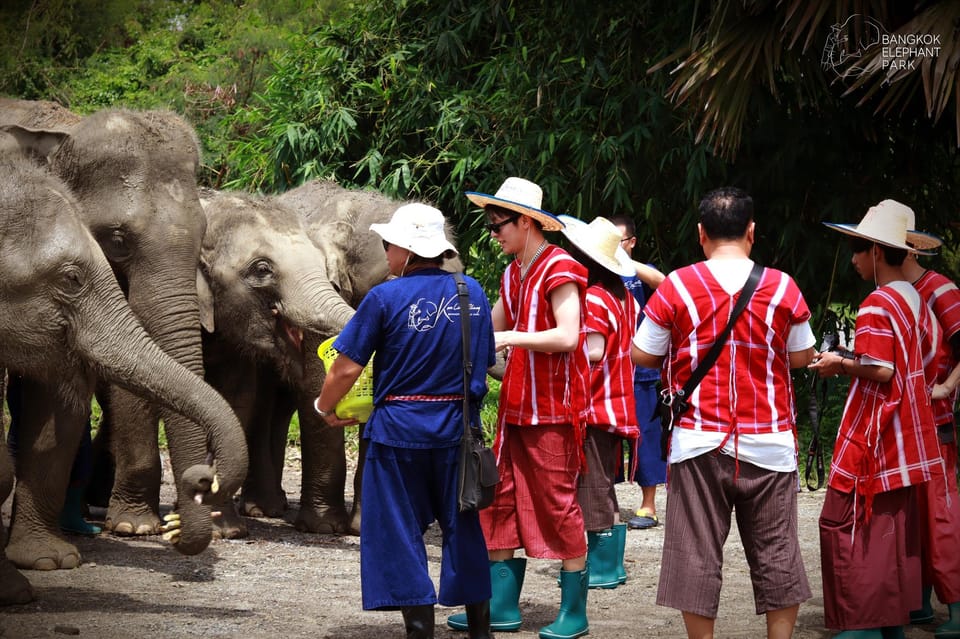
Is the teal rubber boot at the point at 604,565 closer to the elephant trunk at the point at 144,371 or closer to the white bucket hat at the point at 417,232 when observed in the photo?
the elephant trunk at the point at 144,371

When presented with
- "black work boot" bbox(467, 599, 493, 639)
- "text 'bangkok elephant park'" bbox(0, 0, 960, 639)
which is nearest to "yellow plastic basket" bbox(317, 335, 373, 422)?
"text 'bangkok elephant park'" bbox(0, 0, 960, 639)

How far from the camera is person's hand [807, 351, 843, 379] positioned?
5.31 m

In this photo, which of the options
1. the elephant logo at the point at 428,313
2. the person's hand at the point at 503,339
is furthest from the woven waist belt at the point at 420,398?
A: the person's hand at the point at 503,339

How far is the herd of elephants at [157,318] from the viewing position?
607 cm

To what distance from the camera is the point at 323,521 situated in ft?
27.9

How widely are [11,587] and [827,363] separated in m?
3.72

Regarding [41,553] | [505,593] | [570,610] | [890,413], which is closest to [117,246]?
[41,553]

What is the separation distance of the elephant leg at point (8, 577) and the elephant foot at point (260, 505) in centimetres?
301

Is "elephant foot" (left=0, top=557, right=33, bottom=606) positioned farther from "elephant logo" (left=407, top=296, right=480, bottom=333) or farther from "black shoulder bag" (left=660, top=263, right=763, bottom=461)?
"black shoulder bag" (left=660, top=263, right=763, bottom=461)

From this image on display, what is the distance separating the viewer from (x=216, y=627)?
5.78 metres

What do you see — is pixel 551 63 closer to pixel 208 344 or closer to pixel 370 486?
pixel 208 344

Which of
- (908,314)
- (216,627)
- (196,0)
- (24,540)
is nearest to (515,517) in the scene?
(216,627)

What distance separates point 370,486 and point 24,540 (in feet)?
8.61

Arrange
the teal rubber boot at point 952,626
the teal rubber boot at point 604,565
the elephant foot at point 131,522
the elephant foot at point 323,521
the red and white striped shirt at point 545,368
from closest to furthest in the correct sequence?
the red and white striped shirt at point 545,368 → the teal rubber boot at point 952,626 → the teal rubber boot at point 604,565 → the elephant foot at point 131,522 → the elephant foot at point 323,521
